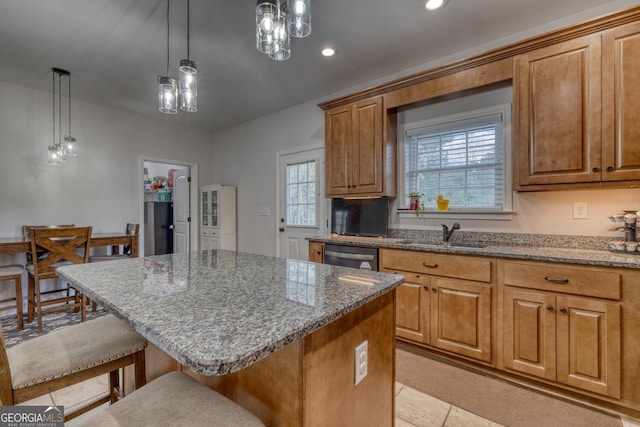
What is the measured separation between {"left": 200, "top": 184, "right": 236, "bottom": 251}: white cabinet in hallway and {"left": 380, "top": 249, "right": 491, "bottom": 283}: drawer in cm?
313

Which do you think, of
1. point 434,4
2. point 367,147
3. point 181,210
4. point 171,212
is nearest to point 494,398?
point 367,147

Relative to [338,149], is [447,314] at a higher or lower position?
lower

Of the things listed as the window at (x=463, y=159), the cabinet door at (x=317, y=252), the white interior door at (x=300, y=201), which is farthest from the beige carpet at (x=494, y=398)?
the white interior door at (x=300, y=201)

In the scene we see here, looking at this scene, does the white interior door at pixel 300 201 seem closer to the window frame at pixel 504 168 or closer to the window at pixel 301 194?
the window at pixel 301 194

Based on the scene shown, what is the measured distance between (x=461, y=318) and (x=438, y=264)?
16.4 inches

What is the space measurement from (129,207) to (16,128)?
1479 millimetres

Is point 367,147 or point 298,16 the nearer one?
point 298,16

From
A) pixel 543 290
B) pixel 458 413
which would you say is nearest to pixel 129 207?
pixel 458 413

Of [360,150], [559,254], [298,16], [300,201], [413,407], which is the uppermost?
[298,16]

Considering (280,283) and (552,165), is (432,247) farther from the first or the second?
(280,283)

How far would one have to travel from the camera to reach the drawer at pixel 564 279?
1.68 meters

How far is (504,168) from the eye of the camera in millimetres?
2572

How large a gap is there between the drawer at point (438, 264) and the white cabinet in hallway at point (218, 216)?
3.13m

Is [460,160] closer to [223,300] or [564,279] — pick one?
[564,279]
